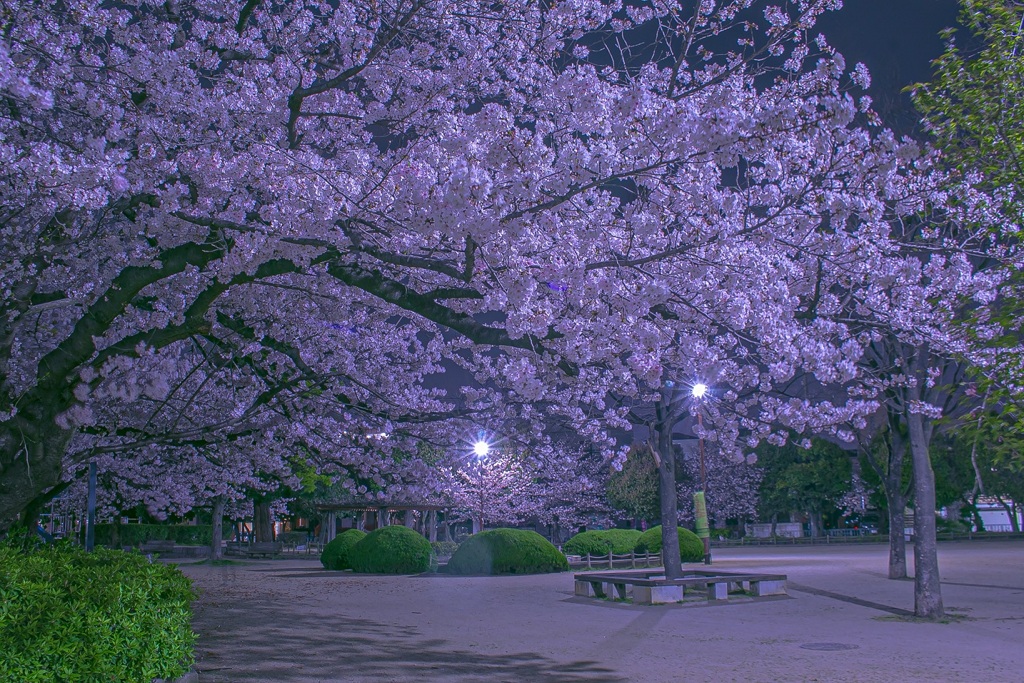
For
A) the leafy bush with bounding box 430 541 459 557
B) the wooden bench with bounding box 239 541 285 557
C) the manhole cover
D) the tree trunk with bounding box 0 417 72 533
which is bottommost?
the leafy bush with bounding box 430 541 459 557

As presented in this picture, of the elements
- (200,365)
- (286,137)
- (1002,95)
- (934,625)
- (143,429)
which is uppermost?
(1002,95)

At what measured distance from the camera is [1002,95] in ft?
37.1

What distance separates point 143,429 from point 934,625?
13107 millimetres

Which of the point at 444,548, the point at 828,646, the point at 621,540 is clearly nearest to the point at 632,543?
the point at 621,540

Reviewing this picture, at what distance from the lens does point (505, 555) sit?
2709 centimetres

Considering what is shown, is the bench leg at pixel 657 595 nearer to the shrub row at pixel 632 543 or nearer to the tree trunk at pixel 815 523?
the shrub row at pixel 632 543

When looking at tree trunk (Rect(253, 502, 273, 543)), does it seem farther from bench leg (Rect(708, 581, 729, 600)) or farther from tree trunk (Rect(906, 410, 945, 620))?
tree trunk (Rect(906, 410, 945, 620))

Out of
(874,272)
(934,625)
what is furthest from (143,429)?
(934,625)

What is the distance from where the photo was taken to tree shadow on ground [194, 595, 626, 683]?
865cm

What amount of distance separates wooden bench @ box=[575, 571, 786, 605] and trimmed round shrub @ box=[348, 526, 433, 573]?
12210 millimetres

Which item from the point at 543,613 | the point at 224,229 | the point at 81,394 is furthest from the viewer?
the point at 543,613

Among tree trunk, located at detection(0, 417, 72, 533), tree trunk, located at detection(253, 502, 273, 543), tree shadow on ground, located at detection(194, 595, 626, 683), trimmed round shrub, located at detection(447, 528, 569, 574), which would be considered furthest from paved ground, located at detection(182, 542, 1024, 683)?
tree trunk, located at detection(253, 502, 273, 543)

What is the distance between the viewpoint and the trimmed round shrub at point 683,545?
31562 millimetres

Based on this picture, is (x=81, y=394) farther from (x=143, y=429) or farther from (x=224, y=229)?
(x=143, y=429)
